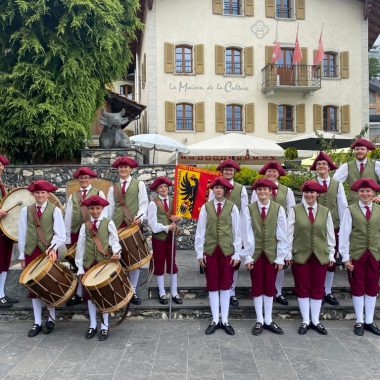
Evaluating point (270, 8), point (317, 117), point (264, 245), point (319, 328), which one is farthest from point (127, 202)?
point (270, 8)

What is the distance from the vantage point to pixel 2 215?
6270mm

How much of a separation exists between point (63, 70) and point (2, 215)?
19.3ft

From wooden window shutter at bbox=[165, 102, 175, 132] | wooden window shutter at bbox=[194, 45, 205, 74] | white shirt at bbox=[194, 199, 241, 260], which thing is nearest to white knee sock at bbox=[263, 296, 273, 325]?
white shirt at bbox=[194, 199, 241, 260]

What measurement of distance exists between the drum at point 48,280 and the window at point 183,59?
1686 centimetres

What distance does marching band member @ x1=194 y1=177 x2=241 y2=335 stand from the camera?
5.90 m

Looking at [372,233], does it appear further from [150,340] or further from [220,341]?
[150,340]

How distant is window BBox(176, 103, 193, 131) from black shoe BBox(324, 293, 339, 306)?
1551 centimetres

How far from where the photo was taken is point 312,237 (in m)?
5.81

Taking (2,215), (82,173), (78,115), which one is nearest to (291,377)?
(82,173)

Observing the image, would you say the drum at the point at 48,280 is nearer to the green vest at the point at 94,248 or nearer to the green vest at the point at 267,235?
the green vest at the point at 94,248

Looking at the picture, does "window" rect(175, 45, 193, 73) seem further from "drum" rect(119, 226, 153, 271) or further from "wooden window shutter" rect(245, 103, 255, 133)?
"drum" rect(119, 226, 153, 271)

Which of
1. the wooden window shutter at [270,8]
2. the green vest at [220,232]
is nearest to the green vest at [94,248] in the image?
the green vest at [220,232]

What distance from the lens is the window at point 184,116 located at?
21391 mm

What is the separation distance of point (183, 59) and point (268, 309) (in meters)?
17.3
